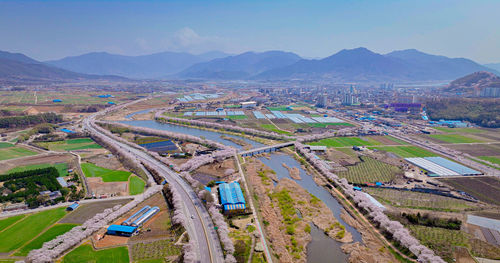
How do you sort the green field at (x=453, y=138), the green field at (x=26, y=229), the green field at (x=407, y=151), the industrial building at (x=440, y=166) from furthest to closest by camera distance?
A: the green field at (x=453, y=138)
the green field at (x=407, y=151)
the industrial building at (x=440, y=166)
the green field at (x=26, y=229)

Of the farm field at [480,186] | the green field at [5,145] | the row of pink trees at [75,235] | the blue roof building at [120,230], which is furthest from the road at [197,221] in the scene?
the farm field at [480,186]

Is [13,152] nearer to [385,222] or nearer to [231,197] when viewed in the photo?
[231,197]

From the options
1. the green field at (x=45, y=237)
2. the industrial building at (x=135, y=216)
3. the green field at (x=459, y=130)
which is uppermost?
the green field at (x=459, y=130)

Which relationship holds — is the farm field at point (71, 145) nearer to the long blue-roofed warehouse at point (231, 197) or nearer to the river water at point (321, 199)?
the river water at point (321, 199)

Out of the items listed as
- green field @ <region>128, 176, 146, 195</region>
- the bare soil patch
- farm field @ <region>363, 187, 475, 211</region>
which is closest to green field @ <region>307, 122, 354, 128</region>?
farm field @ <region>363, 187, 475, 211</region>

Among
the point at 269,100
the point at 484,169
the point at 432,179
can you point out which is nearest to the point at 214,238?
the point at 432,179

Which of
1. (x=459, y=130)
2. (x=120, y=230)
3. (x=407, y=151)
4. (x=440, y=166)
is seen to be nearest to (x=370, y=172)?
(x=440, y=166)
